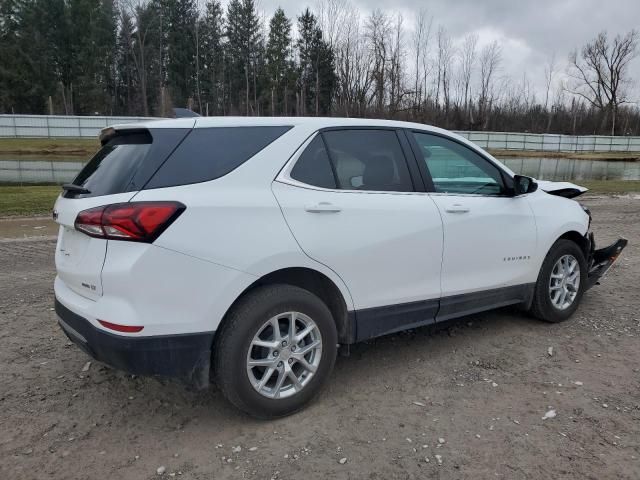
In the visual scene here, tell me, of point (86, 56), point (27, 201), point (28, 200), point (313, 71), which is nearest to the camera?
point (27, 201)

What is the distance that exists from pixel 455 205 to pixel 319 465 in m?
2.08

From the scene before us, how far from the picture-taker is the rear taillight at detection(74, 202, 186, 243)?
2.71m

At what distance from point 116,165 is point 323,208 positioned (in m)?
1.23

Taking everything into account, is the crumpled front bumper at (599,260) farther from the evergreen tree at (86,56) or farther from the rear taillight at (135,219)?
the evergreen tree at (86,56)

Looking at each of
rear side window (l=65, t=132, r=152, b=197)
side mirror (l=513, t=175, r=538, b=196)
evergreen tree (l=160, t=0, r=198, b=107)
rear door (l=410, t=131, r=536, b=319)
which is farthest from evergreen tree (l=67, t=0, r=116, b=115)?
side mirror (l=513, t=175, r=538, b=196)

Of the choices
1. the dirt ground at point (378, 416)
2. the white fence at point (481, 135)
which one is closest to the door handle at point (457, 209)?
the dirt ground at point (378, 416)

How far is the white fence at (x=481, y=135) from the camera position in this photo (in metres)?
40.2

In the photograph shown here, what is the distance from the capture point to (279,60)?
73.1 metres

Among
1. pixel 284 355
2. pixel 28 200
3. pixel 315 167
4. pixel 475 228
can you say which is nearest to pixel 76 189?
pixel 315 167

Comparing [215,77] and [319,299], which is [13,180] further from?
[215,77]

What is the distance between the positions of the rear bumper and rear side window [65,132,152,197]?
75 centimetres

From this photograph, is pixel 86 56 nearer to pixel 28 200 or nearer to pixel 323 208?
pixel 28 200

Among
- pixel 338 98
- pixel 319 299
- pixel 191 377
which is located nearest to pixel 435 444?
pixel 319 299

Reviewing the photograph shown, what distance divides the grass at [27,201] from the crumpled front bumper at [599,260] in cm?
990
